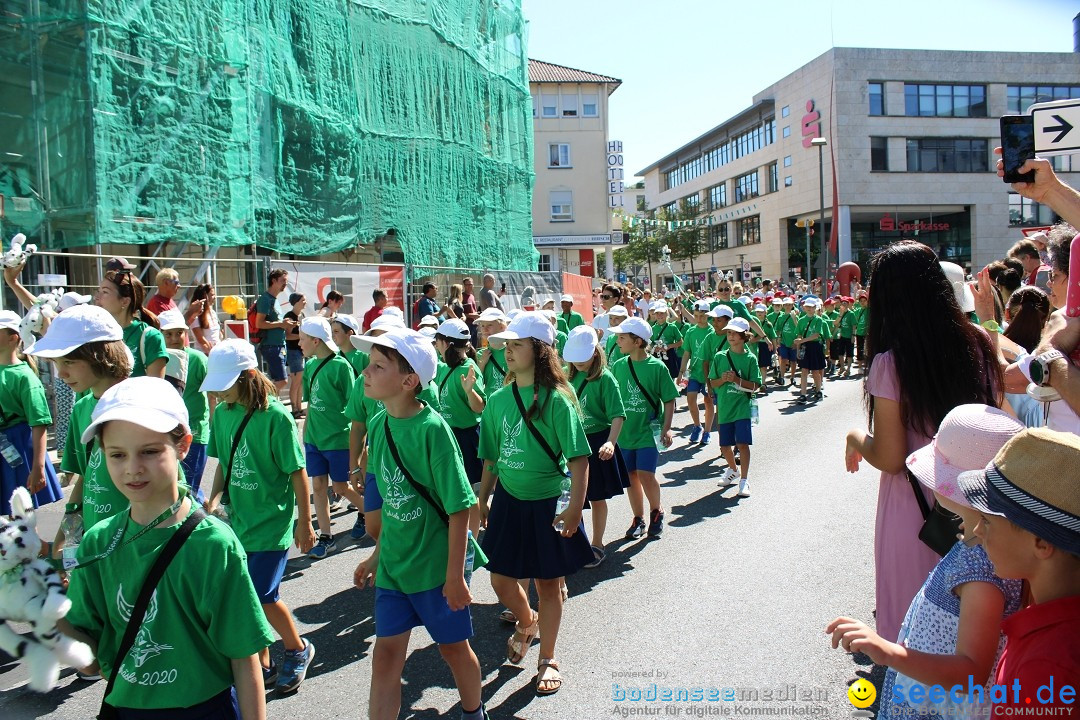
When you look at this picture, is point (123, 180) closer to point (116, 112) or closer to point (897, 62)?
point (116, 112)

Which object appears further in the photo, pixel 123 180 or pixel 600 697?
pixel 123 180

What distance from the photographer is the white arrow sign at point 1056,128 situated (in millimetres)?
3046

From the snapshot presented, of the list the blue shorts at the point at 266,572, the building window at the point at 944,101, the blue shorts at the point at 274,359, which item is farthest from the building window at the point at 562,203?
the blue shorts at the point at 266,572

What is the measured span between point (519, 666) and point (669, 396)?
3116mm

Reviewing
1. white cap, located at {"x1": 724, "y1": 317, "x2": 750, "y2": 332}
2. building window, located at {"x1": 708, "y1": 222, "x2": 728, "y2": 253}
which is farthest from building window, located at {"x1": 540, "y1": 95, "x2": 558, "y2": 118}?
white cap, located at {"x1": 724, "y1": 317, "x2": 750, "y2": 332}

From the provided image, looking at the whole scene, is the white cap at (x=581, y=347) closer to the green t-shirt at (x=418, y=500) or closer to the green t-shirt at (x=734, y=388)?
the green t-shirt at (x=418, y=500)

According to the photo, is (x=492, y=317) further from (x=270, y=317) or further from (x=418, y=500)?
(x=270, y=317)

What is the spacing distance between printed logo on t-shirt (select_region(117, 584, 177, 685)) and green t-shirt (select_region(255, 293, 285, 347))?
28.6 feet

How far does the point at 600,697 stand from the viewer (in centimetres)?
391

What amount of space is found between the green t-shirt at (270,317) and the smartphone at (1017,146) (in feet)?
30.2

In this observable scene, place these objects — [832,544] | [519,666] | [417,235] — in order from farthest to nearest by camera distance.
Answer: [417,235], [832,544], [519,666]

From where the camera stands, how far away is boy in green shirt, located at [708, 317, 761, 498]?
8.21 meters

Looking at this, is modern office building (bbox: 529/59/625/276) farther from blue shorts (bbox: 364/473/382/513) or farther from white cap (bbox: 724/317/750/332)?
blue shorts (bbox: 364/473/382/513)

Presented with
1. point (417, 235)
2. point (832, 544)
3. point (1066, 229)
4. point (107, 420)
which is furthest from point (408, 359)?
point (417, 235)
